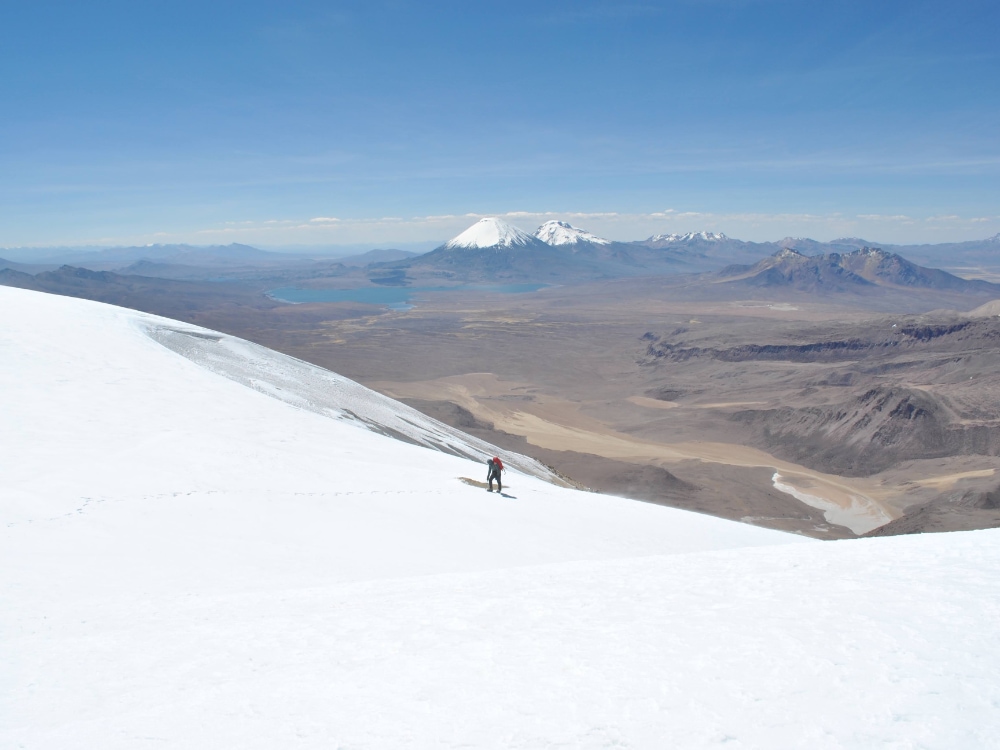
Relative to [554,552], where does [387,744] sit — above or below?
above

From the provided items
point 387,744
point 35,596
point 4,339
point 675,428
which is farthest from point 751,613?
point 675,428

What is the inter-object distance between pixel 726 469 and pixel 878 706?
146ft

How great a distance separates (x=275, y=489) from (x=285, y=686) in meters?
7.79

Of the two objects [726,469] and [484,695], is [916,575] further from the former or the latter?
[726,469]

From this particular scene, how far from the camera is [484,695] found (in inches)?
203

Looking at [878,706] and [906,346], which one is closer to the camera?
[878,706]

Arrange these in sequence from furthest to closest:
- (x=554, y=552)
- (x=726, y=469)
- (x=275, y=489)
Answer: (x=726, y=469)
(x=275, y=489)
(x=554, y=552)

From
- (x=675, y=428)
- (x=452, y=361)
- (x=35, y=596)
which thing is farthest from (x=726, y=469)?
(x=452, y=361)

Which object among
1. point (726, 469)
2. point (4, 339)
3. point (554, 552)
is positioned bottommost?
point (726, 469)

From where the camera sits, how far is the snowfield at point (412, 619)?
4801 mm

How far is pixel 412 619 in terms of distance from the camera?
6828 mm

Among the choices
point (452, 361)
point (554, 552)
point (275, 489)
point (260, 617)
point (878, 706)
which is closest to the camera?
point (878, 706)

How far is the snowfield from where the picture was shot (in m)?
4.80

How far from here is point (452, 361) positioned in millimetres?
108125
